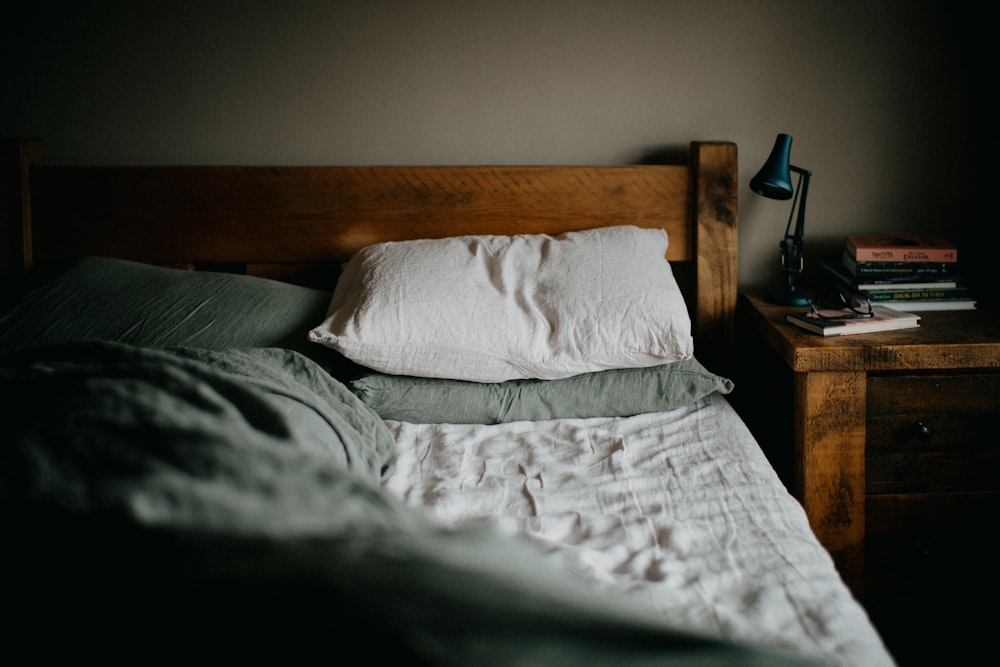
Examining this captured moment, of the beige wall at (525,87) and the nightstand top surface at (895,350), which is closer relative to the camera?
the nightstand top surface at (895,350)

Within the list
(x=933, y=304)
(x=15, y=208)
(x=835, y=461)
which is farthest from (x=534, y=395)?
(x=15, y=208)

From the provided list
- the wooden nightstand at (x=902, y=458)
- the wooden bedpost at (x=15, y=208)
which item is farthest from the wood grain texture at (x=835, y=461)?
the wooden bedpost at (x=15, y=208)

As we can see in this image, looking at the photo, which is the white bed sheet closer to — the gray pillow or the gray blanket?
the gray blanket

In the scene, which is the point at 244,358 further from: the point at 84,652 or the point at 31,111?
the point at 31,111

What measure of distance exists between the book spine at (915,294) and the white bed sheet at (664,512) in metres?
0.51

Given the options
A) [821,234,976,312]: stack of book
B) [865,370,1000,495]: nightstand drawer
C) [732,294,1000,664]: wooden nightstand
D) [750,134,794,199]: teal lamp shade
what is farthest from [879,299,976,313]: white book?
[750,134,794,199]: teal lamp shade

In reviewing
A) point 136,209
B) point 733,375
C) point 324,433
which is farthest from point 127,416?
point 733,375

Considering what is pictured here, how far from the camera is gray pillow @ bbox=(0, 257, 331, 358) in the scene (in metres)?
1.44

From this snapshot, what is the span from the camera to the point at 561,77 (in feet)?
6.05

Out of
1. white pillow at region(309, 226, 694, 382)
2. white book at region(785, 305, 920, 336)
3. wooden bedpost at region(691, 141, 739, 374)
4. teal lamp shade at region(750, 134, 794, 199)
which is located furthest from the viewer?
wooden bedpost at region(691, 141, 739, 374)

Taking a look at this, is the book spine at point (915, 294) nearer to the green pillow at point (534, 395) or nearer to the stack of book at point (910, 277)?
the stack of book at point (910, 277)

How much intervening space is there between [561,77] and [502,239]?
517 millimetres

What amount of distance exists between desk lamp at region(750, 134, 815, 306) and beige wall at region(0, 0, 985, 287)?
0.13m

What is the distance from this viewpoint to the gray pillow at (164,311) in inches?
56.6
